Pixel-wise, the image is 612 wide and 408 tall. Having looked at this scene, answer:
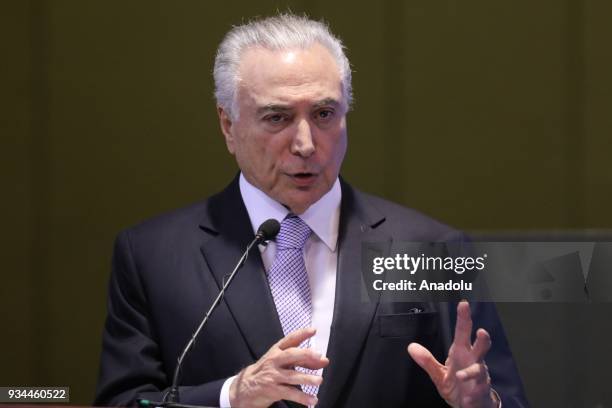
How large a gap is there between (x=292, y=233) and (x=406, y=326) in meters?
0.34

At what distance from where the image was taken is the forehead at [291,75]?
236 cm

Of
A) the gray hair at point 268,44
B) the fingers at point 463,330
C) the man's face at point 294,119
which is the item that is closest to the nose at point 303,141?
the man's face at point 294,119

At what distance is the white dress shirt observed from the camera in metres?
2.34

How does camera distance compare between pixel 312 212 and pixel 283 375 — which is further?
pixel 312 212

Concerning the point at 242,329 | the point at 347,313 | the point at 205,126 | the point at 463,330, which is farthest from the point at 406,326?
the point at 205,126

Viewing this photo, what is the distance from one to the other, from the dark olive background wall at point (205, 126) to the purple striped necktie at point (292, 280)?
1177 mm

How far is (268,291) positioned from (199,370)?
0.23 m

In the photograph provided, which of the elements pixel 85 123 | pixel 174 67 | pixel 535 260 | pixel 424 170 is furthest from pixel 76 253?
pixel 535 260

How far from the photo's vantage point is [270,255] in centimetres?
241

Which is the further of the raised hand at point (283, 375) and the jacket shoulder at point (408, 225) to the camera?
the jacket shoulder at point (408, 225)

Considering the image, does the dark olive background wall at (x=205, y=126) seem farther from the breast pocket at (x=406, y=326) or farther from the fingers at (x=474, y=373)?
the fingers at (x=474, y=373)

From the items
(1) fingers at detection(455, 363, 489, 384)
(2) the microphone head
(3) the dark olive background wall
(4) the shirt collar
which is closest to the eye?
(4) the shirt collar

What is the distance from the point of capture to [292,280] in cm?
236

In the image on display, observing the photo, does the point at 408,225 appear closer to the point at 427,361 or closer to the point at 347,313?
the point at 347,313
